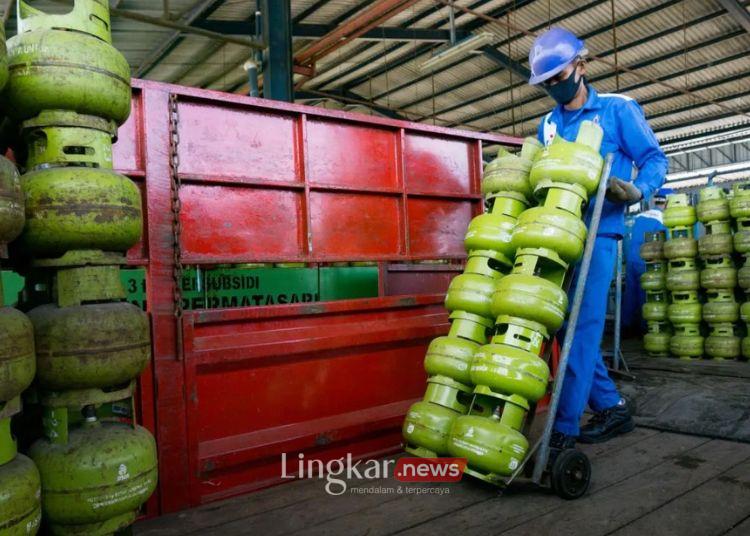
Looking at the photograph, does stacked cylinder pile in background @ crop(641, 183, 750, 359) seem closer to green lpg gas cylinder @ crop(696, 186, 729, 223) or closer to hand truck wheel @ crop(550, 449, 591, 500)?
green lpg gas cylinder @ crop(696, 186, 729, 223)

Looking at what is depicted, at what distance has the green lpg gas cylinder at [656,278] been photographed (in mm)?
7090

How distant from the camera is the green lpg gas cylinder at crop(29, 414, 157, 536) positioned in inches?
75.1

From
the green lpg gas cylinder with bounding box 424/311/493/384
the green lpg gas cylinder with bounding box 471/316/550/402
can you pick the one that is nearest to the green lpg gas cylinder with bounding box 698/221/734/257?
the green lpg gas cylinder with bounding box 424/311/493/384

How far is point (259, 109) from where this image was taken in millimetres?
3205

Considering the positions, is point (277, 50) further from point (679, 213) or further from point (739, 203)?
point (739, 203)

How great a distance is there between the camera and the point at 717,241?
652cm

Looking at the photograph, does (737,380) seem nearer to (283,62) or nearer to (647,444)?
(647,444)

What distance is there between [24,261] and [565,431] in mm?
2625

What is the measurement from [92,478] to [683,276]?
6718 mm

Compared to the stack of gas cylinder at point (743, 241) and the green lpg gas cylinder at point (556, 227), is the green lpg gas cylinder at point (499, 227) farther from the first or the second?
the stack of gas cylinder at point (743, 241)

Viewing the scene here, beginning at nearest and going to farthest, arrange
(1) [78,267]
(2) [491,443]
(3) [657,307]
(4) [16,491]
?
(4) [16,491] → (1) [78,267] → (2) [491,443] → (3) [657,307]

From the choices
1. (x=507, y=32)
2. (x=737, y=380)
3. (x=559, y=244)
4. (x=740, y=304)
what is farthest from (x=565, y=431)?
(x=507, y=32)

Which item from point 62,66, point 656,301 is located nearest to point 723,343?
point 656,301

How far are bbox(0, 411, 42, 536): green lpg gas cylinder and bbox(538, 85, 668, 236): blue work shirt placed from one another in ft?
8.80
